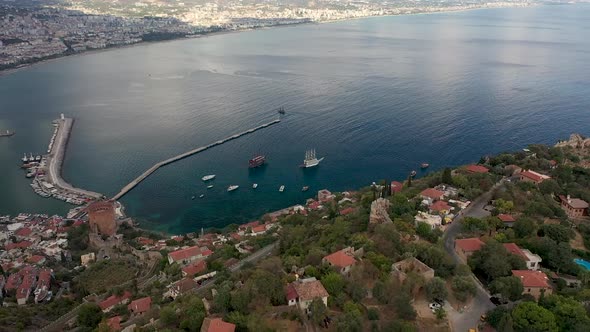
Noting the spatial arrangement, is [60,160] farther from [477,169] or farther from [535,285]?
[535,285]

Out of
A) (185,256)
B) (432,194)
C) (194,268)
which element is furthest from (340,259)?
(185,256)

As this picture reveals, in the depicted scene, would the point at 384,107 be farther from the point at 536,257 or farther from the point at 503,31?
the point at 503,31

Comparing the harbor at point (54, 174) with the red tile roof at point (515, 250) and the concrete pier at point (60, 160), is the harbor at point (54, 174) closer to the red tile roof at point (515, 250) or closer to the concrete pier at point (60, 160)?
the concrete pier at point (60, 160)

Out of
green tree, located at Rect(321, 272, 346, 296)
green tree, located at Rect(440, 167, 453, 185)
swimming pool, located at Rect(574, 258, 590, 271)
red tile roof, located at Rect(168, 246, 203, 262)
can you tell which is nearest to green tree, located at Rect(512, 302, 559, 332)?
green tree, located at Rect(321, 272, 346, 296)

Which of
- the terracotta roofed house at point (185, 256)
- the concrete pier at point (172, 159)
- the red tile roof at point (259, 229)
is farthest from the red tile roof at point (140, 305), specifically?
the concrete pier at point (172, 159)

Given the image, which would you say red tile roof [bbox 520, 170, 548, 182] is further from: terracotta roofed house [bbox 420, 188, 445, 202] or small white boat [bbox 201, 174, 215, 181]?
small white boat [bbox 201, 174, 215, 181]

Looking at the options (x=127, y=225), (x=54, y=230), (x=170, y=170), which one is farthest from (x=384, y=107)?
(x=54, y=230)
